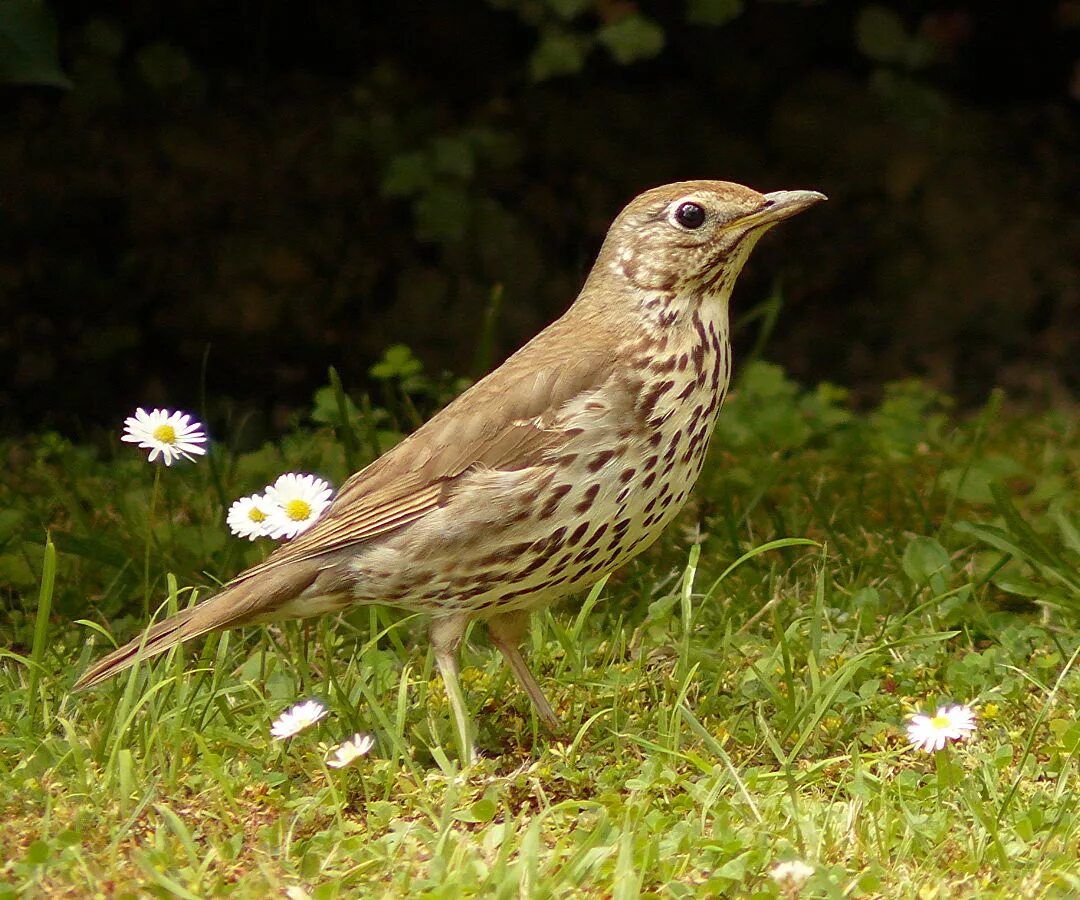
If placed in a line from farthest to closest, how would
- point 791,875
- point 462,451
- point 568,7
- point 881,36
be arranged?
1. point 881,36
2. point 568,7
3. point 462,451
4. point 791,875

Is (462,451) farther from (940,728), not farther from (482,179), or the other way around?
(482,179)

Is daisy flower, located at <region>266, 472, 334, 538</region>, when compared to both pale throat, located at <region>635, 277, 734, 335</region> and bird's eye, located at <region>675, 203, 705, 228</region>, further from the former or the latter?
bird's eye, located at <region>675, 203, 705, 228</region>

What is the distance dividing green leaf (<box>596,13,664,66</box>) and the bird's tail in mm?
2911

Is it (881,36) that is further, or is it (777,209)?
(881,36)

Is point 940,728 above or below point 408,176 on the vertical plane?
below

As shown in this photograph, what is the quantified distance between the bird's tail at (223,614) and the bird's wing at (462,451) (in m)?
0.04

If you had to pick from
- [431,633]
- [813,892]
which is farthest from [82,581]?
[813,892]

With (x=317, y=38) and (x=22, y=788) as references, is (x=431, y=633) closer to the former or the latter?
(x=22, y=788)

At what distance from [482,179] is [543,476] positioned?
312cm

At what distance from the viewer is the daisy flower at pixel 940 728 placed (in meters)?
3.38

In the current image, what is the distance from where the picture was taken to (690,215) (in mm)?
3799

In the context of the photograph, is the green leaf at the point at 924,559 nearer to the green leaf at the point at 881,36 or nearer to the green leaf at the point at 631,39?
the green leaf at the point at 631,39

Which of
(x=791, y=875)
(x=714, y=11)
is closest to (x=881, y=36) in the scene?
(x=714, y=11)

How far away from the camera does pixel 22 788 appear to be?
128 inches
